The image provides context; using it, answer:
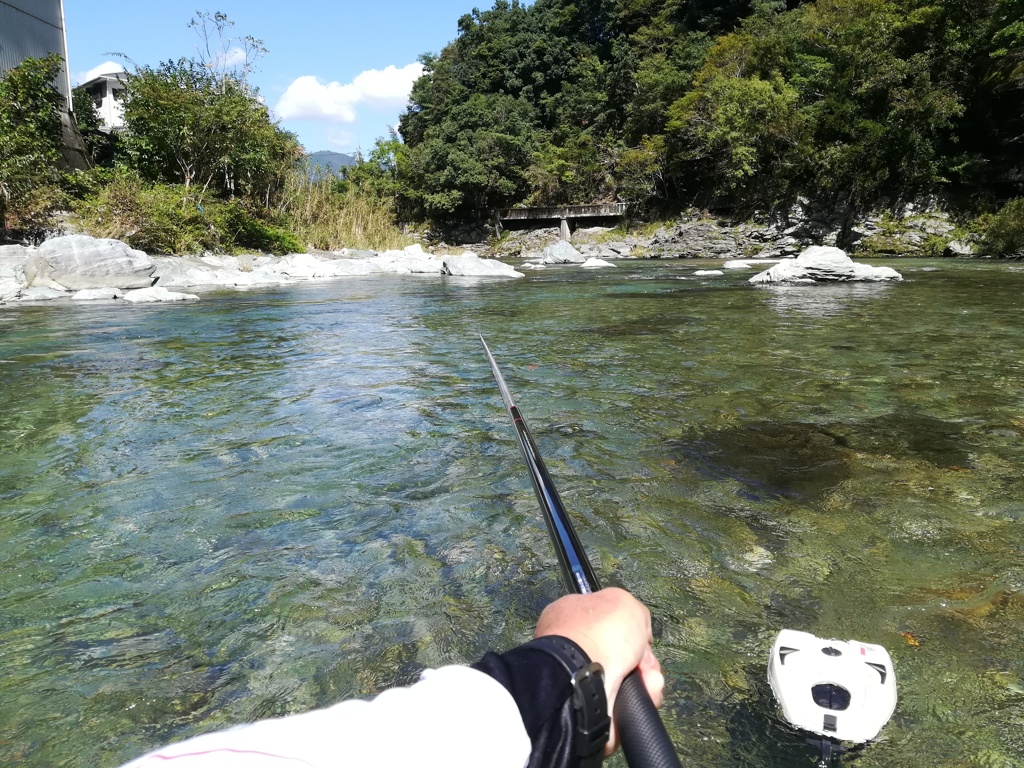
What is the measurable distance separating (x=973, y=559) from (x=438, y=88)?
169 feet

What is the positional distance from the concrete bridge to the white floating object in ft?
109

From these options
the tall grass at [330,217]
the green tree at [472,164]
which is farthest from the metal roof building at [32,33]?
the green tree at [472,164]

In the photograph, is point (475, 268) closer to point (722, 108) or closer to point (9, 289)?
point (9, 289)

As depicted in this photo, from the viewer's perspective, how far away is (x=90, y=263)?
1289 cm

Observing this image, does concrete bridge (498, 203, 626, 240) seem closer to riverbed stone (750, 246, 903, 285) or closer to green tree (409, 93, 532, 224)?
green tree (409, 93, 532, 224)

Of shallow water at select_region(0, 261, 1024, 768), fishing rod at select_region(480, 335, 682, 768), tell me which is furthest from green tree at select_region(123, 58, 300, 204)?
fishing rod at select_region(480, 335, 682, 768)

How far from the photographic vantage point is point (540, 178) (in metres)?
36.7

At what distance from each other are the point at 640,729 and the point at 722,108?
29.9 meters

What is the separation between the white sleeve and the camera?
65 cm

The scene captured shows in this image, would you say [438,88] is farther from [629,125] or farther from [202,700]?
[202,700]

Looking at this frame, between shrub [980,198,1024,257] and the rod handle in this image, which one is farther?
shrub [980,198,1024,257]

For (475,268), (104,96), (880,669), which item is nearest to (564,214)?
(475,268)

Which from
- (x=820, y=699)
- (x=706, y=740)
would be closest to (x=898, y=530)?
(x=820, y=699)

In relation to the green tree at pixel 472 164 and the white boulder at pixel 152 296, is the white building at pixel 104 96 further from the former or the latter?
the white boulder at pixel 152 296
